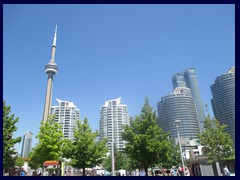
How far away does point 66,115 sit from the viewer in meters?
124

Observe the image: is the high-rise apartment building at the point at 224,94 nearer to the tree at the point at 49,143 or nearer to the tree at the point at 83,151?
the tree at the point at 83,151

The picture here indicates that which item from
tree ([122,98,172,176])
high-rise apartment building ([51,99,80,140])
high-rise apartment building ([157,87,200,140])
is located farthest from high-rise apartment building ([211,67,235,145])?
high-rise apartment building ([51,99,80,140])

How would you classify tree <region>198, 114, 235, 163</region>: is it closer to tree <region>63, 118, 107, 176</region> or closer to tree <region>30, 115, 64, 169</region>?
tree <region>63, 118, 107, 176</region>

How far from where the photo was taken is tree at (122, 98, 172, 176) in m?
16.0

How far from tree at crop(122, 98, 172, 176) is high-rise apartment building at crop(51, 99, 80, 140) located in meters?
108

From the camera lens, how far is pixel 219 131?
21688mm

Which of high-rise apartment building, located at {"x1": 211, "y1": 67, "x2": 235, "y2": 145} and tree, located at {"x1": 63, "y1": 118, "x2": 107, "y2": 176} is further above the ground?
high-rise apartment building, located at {"x1": 211, "y1": 67, "x2": 235, "y2": 145}

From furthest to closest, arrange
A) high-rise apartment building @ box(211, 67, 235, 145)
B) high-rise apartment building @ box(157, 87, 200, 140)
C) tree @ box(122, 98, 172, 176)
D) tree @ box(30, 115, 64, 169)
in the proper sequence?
high-rise apartment building @ box(157, 87, 200, 140), high-rise apartment building @ box(211, 67, 235, 145), tree @ box(30, 115, 64, 169), tree @ box(122, 98, 172, 176)

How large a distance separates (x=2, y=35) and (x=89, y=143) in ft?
40.0
